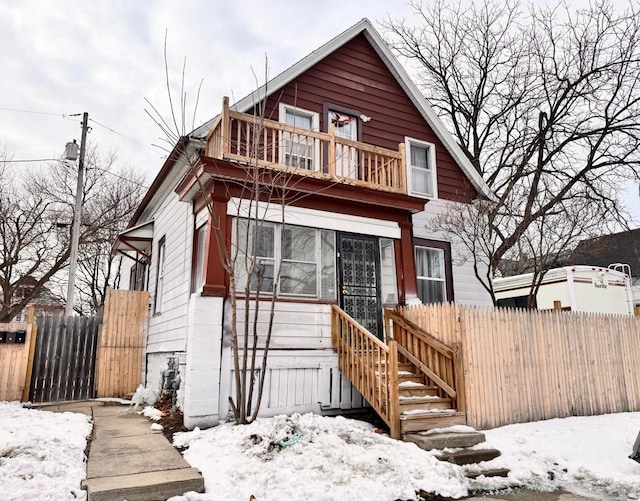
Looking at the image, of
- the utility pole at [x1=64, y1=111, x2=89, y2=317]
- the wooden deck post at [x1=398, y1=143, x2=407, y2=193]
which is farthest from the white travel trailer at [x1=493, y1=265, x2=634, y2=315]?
the utility pole at [x1=64, y1=111, x2=89, y2=317]

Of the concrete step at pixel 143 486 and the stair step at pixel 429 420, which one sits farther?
the stair step at pixel 429 420

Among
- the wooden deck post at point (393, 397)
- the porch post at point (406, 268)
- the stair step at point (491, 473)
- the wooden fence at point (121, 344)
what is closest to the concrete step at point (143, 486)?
the wooden deck post at point (393, 397)

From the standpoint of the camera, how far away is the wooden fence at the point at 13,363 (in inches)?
348

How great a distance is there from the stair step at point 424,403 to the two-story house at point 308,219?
1.31 meters

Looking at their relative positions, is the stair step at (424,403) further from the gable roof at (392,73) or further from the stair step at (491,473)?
the gable roof at (392,73)

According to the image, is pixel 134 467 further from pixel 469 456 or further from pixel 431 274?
pixel 431 274

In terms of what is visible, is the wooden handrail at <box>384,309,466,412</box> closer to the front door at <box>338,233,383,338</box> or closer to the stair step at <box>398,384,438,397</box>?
the stair step at <box>398,384,438,397</box>

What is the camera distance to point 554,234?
8.83 m

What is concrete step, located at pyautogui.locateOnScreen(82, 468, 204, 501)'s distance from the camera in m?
3.61

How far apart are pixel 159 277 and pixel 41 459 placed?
6.60 metres

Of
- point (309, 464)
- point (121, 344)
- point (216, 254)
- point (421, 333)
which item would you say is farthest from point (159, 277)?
point (309, 464)

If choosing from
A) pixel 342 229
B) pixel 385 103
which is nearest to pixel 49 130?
pixel 385 103

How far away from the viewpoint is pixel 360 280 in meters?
8.17

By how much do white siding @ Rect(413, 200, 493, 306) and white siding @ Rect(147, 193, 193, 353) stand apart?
4997 millimetres
